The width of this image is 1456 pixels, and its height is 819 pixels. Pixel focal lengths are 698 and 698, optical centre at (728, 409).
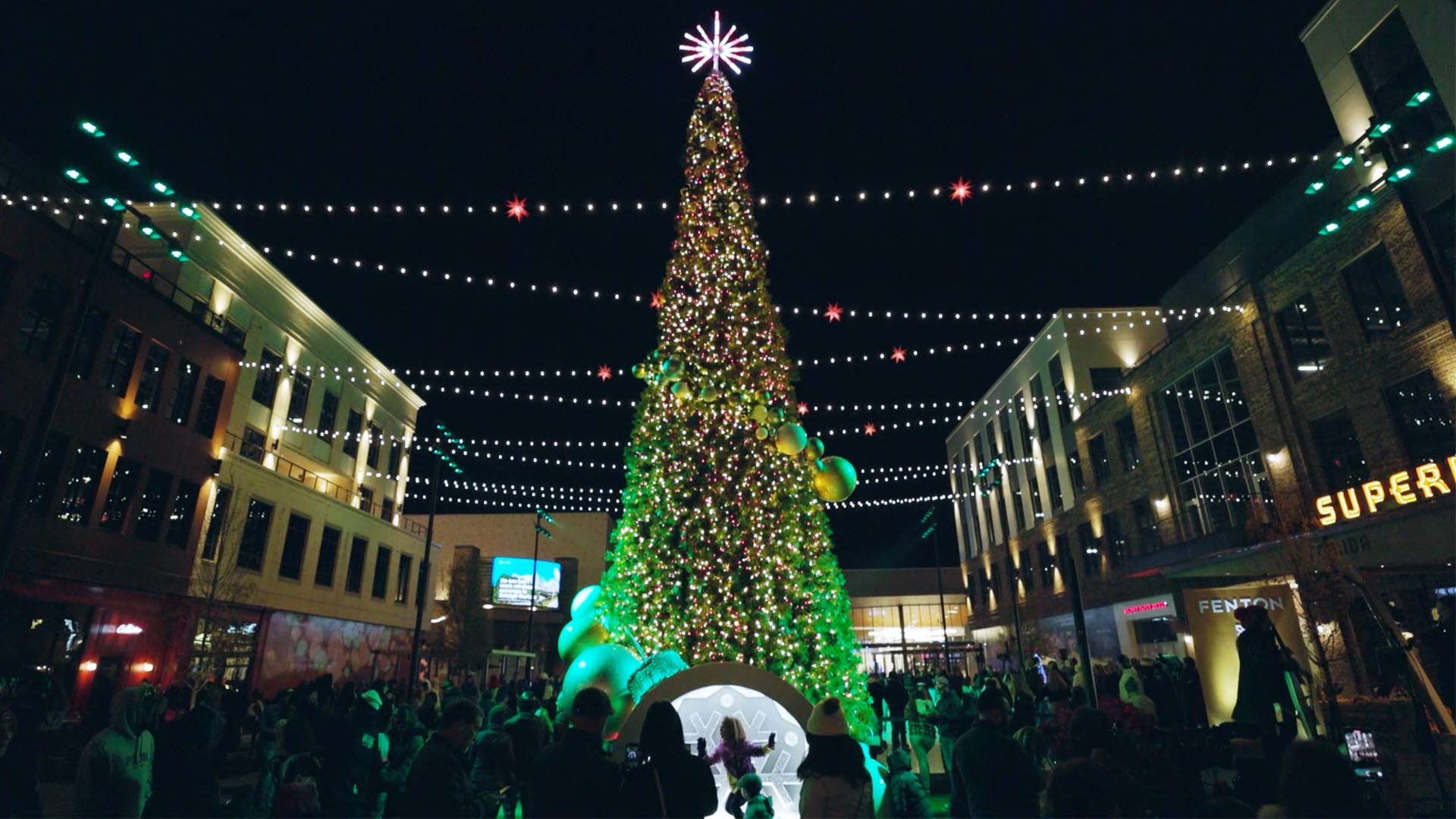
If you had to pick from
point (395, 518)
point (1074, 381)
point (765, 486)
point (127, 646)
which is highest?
point (1074, 381)

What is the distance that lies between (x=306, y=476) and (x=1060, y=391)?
36.4 meters

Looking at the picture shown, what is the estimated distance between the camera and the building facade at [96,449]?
16375 millimetres

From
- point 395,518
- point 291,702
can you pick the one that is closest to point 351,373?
point 395,518

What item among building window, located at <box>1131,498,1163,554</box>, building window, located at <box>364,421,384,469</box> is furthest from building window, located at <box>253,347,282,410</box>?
building window, located at <box>1131,498,1163,554</box>

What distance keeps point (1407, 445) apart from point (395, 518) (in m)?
40.1

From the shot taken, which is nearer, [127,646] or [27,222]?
[27,222]

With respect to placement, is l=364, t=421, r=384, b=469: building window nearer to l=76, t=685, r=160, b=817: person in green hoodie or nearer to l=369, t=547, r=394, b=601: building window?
l=369, t=547, r=394, b=601: building window

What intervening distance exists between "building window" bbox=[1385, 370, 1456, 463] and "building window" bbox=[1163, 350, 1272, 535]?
446cm

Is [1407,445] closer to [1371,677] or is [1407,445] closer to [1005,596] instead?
[1371,677]

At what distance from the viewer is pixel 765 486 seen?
11.3 meters

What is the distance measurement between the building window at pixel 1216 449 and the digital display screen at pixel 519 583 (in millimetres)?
38116

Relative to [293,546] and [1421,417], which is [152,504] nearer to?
[293,546]

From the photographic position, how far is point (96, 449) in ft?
60.4

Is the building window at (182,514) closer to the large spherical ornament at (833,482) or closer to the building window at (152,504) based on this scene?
the building window at (152,504)
